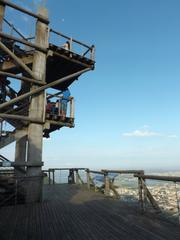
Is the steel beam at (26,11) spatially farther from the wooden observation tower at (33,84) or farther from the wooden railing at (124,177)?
the wooden railing at (124,177)

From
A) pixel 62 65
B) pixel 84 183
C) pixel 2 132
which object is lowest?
pixel 84 183

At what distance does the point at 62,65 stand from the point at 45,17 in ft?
9.17

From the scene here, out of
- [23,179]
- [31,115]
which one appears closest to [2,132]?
[31,115]

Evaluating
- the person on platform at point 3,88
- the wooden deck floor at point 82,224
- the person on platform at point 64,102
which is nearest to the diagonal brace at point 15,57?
the person on platform at point 64,102

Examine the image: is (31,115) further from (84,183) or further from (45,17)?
(84,183)

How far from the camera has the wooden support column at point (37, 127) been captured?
34.1 ft

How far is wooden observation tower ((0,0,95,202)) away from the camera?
10625 mm

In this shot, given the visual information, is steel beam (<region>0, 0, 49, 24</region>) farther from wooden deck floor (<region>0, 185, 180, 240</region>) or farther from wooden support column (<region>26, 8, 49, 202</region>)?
wooden deck floor (<region>0, 185, 180, 240</region>)

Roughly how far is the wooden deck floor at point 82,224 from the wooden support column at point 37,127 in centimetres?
160

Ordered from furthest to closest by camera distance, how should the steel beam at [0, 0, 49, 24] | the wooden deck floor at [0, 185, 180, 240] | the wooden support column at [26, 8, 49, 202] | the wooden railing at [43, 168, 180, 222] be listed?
the steel beam at [0, 0, 49, 24] → the wooden support column at [26, 8, 49, 202] → the wooden railing at [43, 168, 180, 222] → the wooden deck floor at [0, 185, 180, 240]

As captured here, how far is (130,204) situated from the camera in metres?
9.56

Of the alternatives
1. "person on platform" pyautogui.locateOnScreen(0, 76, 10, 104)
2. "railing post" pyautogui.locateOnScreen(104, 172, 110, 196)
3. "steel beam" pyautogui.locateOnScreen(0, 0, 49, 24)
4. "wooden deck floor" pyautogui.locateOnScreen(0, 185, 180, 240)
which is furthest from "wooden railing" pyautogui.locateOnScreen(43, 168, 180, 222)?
"steel beam" pyautogui.locateOnScreen(0, 0, 49, 24)

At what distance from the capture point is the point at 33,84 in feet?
37.7

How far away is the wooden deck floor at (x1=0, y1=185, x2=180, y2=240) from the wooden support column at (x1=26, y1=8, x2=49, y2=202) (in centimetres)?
160
